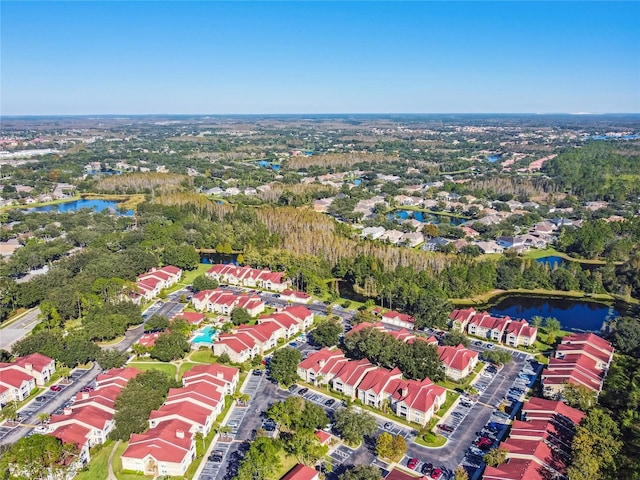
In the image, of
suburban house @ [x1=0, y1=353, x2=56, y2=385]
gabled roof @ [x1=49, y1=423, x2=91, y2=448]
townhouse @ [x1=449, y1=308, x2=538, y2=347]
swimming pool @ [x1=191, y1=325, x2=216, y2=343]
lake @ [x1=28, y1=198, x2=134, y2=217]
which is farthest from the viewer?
lake @ [x1=28, y1=198, x2=134, y2=217]

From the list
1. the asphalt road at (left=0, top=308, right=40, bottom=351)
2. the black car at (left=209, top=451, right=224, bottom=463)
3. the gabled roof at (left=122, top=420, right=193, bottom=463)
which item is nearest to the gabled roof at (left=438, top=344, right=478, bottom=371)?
the black car at (left=209, top=451, right=224, bottom=463)

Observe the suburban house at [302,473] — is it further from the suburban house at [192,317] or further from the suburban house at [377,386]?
the suburban house at [192,317]

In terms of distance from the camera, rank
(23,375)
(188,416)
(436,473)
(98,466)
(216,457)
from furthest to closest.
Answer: (23,375) → (188,416) → (216,457) → (98,466) → (436,473)

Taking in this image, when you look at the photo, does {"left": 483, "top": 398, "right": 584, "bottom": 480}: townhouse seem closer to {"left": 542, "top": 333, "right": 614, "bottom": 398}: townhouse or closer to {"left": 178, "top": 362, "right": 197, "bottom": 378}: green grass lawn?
{"left": 542, "top": 333, "right": 614, "bottom": 398}: townhouse

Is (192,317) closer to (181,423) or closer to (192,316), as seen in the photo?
(192,316)

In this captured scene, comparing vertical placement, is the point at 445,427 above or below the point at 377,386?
below

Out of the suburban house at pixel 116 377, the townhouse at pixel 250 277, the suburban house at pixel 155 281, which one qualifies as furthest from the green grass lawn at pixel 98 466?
the townhouse at pixel 250 277

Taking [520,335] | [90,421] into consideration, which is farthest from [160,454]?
[520,335]
